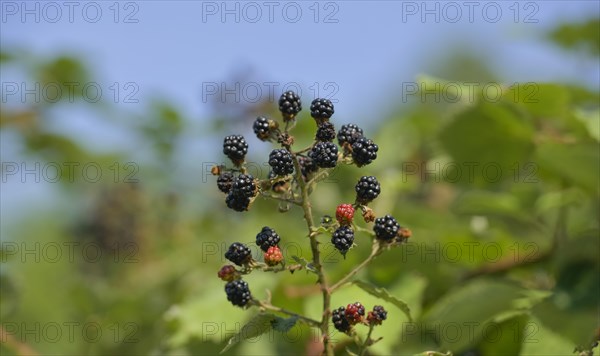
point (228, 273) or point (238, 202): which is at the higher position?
point (238, 202)

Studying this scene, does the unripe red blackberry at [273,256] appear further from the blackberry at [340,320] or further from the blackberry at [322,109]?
the blackberry at [322,109]

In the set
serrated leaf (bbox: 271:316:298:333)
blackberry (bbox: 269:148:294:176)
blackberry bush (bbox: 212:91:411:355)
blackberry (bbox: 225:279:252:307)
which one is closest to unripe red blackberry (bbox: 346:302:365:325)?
blackberry bush (bbox: 212:91:411:355)

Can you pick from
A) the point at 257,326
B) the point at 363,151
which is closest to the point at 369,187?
the point at 363,151

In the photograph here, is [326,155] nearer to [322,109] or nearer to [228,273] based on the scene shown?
[322,109]

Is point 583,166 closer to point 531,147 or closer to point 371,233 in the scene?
point 531,147

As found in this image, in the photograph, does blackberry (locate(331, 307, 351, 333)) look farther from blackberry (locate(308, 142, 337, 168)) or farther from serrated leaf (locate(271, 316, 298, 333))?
blackberry (locate(308, 142, 337, 168))
